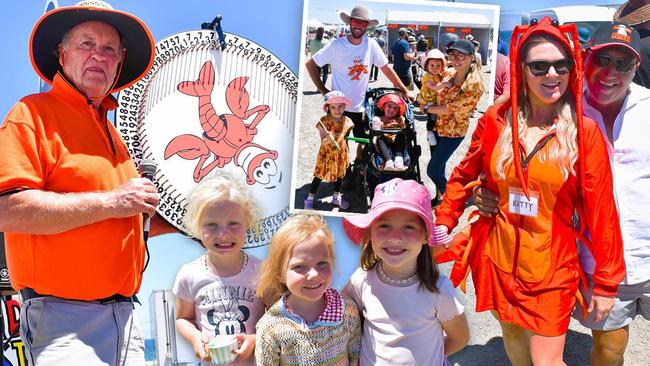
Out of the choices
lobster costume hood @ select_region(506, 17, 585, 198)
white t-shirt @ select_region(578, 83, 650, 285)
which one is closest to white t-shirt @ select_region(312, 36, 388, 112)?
lobster costume hood @ select_region(506, 17, 585, 198)

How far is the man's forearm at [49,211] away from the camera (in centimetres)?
180

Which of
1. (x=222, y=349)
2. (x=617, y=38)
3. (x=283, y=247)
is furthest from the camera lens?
(x=617, y=38)

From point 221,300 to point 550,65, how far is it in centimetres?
157

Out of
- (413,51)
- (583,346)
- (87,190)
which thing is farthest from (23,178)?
(413,51)

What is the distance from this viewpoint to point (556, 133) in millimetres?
2311

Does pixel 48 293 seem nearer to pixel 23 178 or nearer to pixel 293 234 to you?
pixel 23 178

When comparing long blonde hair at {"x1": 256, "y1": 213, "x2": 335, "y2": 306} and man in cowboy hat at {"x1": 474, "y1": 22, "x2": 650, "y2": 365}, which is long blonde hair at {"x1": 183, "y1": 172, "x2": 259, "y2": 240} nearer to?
long blonde hair at {"x1": 256, "y1": 213, "x2": 335, "y2": 306}

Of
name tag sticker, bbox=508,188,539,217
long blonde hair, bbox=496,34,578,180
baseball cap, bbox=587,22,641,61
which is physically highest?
baseball cap, bbox=587,22,641,61

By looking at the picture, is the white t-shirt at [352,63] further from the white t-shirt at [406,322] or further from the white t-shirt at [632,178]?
the white t-shirt at [406,322]

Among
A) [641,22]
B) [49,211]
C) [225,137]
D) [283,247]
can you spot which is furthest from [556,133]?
[225,137]

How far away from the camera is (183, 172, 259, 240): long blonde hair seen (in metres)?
2.27

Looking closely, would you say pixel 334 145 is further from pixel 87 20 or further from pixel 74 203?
pixel 74 203

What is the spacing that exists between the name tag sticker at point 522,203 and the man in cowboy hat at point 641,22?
4.51 feet

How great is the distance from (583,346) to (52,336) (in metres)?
3.05
